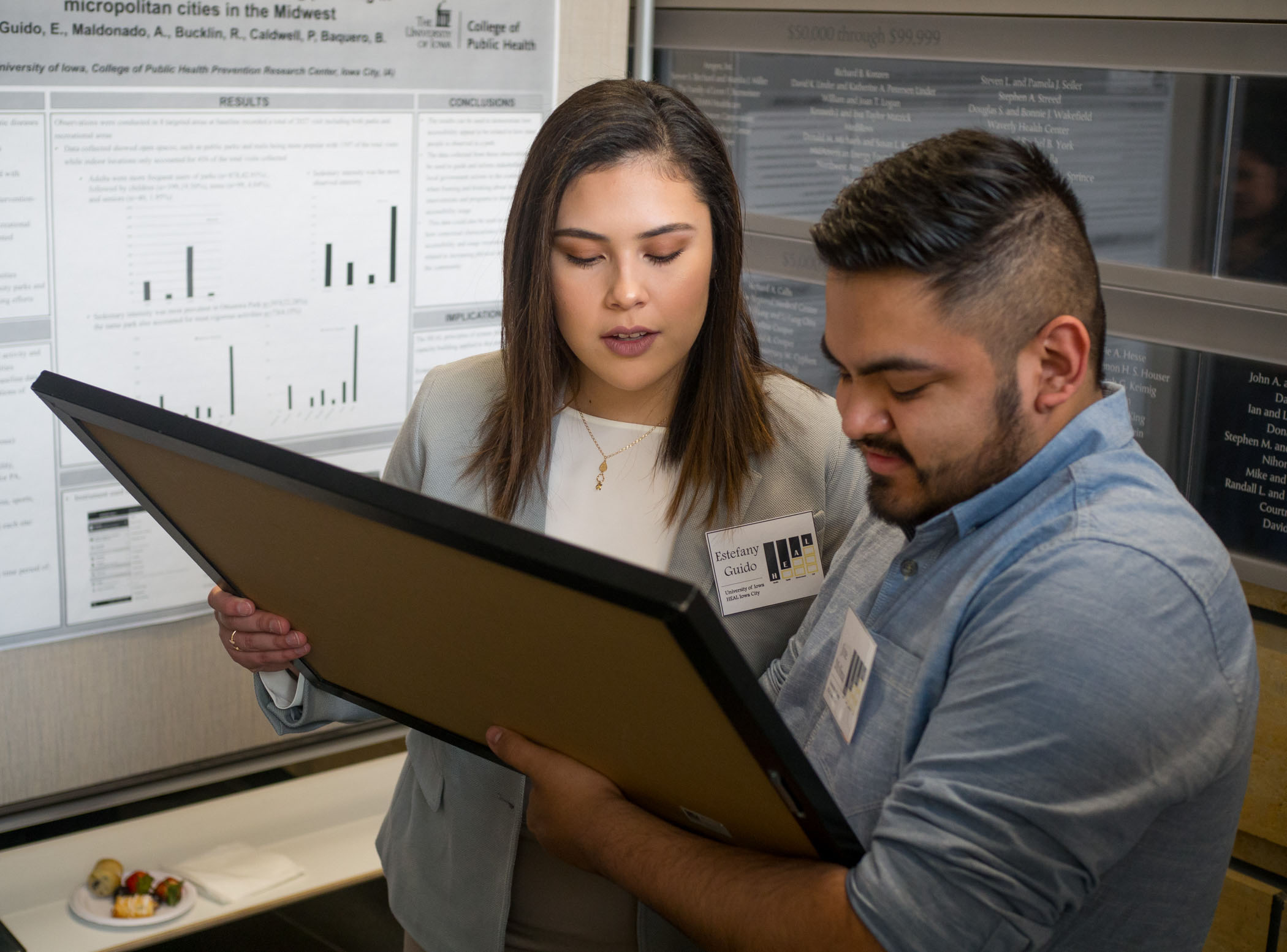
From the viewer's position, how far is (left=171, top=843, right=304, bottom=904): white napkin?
237cm

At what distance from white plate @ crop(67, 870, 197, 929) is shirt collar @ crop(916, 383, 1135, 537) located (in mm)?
1875

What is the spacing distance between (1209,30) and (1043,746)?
59.7 inches

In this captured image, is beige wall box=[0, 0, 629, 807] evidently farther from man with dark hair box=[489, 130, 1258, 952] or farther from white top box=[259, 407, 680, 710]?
man with dark hair box=[489, 130, 1258, 952]

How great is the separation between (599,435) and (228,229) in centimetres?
109

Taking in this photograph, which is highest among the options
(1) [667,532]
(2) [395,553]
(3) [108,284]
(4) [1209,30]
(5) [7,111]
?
(4) [1209,30]

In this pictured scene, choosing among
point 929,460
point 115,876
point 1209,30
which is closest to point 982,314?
point 929,460

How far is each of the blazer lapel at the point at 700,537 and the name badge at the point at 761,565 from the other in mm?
12

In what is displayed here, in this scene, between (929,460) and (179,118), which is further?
(179,118)

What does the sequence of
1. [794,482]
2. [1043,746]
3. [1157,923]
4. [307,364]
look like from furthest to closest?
[307,364], [794,482], [1157,923], [1043,746]

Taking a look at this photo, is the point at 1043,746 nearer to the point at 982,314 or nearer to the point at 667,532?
the point at 982,314

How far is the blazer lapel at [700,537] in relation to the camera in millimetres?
1569

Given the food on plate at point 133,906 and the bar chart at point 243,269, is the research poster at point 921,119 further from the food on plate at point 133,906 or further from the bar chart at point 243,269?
the food on plate at point 133,906

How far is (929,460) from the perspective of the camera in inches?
41.5

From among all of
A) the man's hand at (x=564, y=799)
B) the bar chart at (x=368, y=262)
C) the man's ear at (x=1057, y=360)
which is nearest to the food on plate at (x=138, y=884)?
the bar chart at (x=368, y=262)
